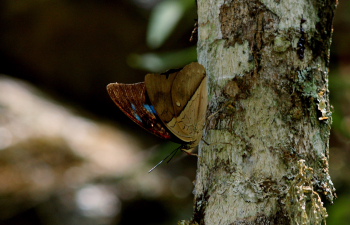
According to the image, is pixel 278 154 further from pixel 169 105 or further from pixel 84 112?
pixel 84 112

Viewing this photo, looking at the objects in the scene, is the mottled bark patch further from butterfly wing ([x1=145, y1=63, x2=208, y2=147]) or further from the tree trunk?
butterfly wing ([x1=145, y1=63, x2=208, y2=147])

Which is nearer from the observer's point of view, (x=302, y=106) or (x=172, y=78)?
(x=302, y=106)

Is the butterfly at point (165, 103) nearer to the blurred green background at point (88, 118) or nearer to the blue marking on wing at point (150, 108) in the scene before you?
the blue marking on wing at point (150, 108)

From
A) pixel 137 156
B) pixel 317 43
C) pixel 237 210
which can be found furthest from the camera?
pixel 137 156

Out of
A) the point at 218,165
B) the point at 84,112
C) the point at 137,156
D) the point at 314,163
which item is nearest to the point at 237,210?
the point at 218,165

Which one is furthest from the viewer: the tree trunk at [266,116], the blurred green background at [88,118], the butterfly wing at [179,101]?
the blurred green background at [88,118]

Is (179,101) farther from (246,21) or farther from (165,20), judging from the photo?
(165,20)

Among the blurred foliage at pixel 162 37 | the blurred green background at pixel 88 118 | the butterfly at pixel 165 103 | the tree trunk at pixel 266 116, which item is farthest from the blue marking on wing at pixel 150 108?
the blurred foliage at pixel 162 37
